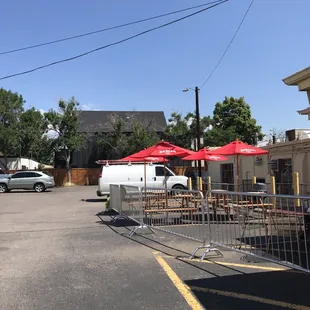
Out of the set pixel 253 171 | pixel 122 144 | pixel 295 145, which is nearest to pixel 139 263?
pixel 295 145

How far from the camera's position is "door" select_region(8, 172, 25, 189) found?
28984 mm

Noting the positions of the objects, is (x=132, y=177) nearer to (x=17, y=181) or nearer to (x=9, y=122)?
(x=17, y=181)

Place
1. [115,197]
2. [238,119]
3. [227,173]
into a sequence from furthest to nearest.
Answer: [238,119]
[227,173]
[115,197]

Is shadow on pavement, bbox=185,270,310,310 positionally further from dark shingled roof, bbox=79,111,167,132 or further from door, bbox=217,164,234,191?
dark shingled roof, bbox=79,111,167,132

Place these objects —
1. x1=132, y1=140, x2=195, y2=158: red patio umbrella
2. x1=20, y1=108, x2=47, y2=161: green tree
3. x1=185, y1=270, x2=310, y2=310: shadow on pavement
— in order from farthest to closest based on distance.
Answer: x1=20, y1=108, x2=47, y2=161: green tree → x1=132, y1=140, x2=195, y2=158: red patio umbrella → x1=185, y1=270, x2=310, y2=310: shadow on pavement

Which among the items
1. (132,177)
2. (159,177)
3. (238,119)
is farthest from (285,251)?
(238,119)

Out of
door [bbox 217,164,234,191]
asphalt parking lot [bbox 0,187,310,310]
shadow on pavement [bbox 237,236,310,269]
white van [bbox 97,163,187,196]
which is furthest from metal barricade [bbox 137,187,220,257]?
door [bbox 217,164,234,191]

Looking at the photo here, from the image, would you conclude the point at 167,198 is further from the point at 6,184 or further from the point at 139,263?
the point at 6,184

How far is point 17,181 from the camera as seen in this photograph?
1149 inches

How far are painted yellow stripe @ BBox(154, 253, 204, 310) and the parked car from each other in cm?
2402

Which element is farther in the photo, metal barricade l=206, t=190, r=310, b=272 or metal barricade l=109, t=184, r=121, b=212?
metal barricade l=109, t=184, r=121, b=212

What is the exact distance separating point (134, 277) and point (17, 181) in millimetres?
25418

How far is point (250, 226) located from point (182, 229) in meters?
2.78

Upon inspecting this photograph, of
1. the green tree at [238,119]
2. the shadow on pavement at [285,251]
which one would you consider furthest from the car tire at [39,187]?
the green tree at [238,119]
